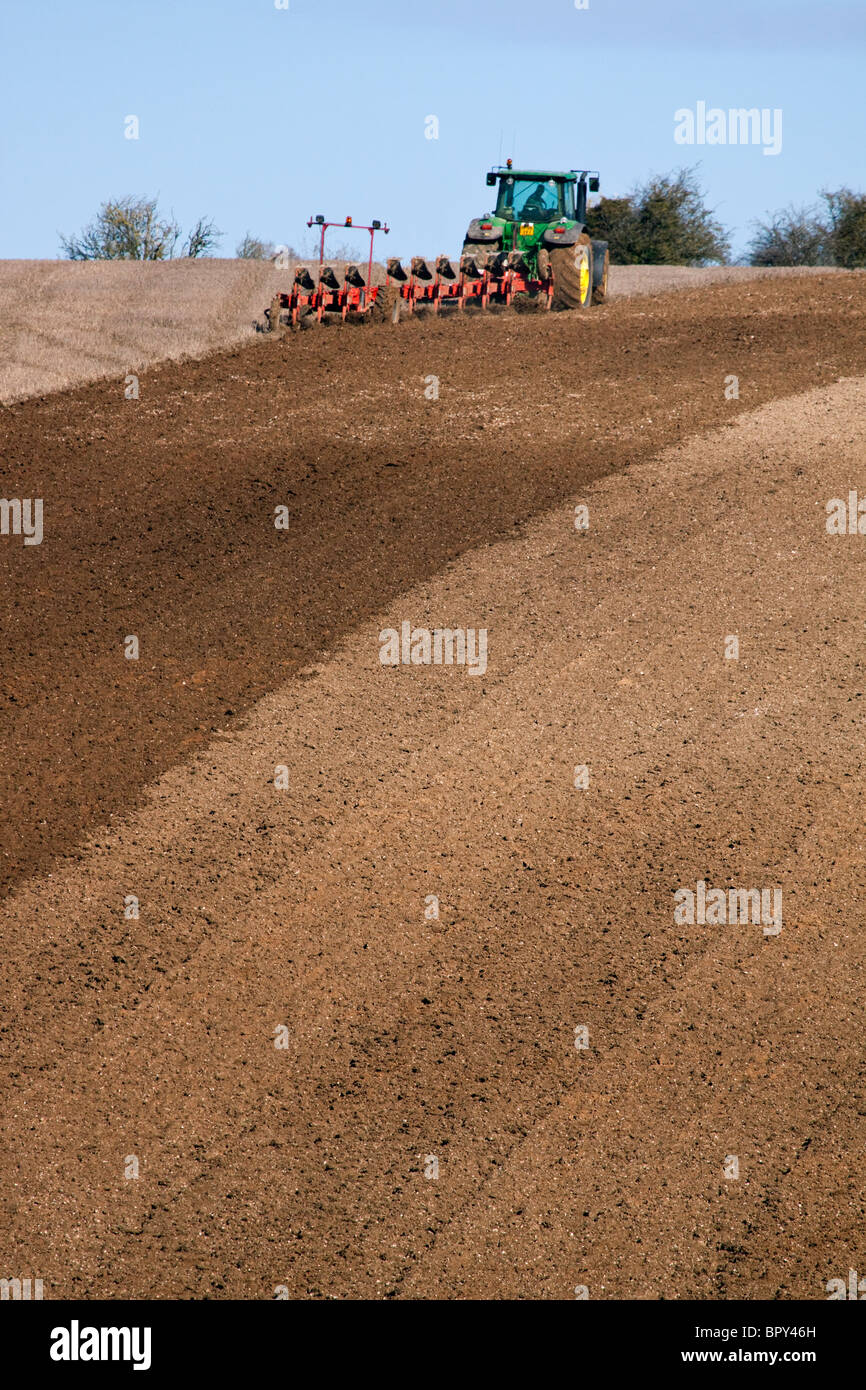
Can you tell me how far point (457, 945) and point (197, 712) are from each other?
3231 millimetres

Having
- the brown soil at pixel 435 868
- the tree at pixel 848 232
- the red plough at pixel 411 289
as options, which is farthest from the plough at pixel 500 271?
the tree at pixel 848 232

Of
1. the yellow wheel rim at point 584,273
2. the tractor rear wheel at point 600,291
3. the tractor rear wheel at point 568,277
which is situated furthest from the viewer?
the tractor rear wheel at point 600,291

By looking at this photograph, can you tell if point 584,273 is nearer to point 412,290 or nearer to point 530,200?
point 530,200

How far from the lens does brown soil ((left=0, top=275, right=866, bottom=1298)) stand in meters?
5.19

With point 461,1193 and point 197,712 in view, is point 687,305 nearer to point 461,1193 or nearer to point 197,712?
point 197,712

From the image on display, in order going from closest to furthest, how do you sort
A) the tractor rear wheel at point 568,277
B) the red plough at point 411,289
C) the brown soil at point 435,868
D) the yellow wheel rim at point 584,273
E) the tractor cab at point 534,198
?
the brown soil at point 435,868 < the red plough at point 411,289 < the tractor rear wheel at point 568,277 < the yellow wheel rim at point 584,273 < the tractor cab at point 534,198

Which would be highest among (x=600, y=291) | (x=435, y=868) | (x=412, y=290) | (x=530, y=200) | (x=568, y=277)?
(x=530, y=200)

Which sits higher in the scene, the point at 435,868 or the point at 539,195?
the point at 539,195

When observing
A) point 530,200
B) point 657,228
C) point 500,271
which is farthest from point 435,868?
point 657,228

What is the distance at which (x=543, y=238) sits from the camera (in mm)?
23250

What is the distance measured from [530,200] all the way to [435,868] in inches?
819

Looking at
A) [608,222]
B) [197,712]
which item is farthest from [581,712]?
[608,222]

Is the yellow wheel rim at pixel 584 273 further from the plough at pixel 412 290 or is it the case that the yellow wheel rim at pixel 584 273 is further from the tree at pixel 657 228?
the tree at pixel 657 228

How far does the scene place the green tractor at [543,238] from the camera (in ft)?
73.2
